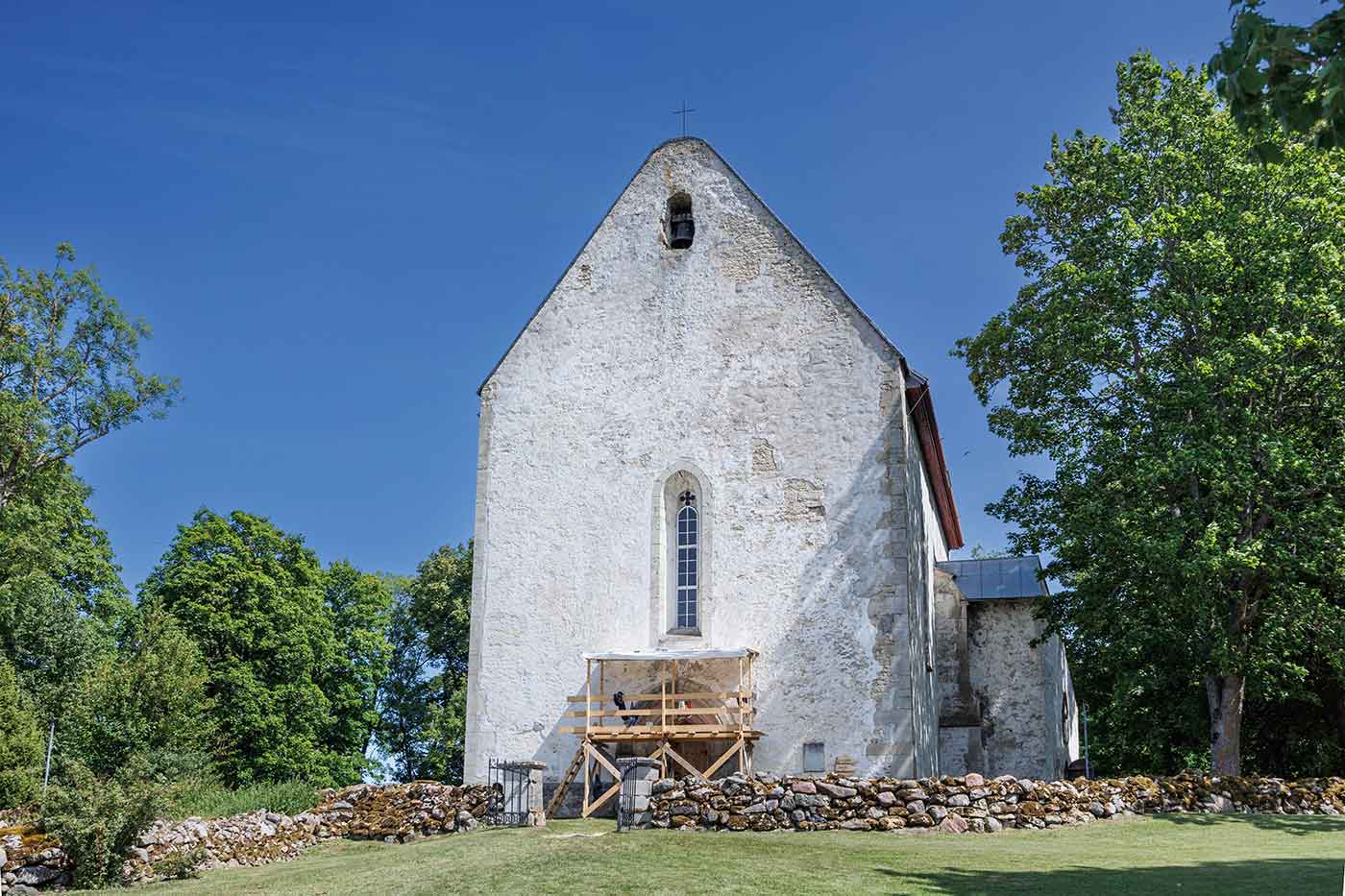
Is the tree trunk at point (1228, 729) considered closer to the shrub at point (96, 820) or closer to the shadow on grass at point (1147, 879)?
the shadow on grass at point (1147, 879)

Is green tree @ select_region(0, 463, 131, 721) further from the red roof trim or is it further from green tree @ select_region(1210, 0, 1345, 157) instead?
green tree @ select_region(1210, 0, 1345, 157)

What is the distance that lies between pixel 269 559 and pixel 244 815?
2639cm

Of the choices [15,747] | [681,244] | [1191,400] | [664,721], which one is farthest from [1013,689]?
[15,747]

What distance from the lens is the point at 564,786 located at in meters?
23.4

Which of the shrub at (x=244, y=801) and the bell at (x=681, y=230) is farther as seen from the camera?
the bell at (x=681, y=230)

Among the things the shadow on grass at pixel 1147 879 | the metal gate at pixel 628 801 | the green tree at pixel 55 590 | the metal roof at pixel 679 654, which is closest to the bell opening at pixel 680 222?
the metal roof at pixel 679 654

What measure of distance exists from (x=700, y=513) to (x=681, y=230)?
22.1 ft

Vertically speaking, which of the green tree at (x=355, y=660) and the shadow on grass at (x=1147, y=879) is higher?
the green tree at (x=355, y=660)

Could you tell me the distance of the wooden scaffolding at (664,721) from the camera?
2292 cm

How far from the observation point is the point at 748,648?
23.8 m

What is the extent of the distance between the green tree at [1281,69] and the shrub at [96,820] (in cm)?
1628

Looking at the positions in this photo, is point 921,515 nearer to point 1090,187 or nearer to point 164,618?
point 1090,187

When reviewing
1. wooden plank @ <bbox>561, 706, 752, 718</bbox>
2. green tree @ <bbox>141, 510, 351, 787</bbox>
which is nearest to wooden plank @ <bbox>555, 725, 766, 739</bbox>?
wooden plank @ <bbox>561, 706, 752, 718</bbox>

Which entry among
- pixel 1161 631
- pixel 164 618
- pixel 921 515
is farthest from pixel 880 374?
pixel 164 618
